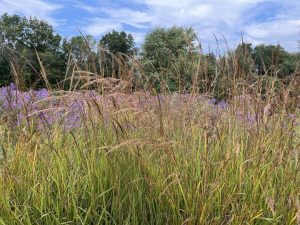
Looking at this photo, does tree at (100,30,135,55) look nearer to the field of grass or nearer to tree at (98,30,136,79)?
tree at (98,30,136,79)

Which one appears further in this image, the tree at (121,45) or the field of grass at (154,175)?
the tree at (121,45)

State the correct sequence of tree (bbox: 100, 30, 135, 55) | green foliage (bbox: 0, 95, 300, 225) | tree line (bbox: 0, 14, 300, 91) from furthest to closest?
1. tree (bbox: 100, 30, 135, 55)
2. tree line (bbox: 0, 14, 300, 91)
3. green foliage (bbox: 0, 95, 300, 225)

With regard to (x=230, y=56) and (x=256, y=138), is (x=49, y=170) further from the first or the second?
(x=230, y=56)

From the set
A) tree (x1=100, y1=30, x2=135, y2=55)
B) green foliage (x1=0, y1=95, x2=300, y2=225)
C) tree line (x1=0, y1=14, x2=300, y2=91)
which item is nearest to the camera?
green foliage (x1=0, y1=95, x2=300, y2=225)

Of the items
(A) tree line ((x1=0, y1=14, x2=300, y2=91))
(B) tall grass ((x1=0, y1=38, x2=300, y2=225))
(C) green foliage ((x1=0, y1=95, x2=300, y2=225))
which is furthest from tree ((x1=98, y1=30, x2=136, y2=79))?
(C) green foliage ((x1=0, y1=95, x2=300, y2=225))

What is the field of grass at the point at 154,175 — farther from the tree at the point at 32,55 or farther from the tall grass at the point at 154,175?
the tree at the point at 32,55

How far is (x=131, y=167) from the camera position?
293cm

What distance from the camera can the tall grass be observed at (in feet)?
Result: 8.87

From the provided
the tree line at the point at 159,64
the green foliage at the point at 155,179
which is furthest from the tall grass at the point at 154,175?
the tree line at the point at 159,64

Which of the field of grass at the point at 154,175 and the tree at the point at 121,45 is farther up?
the tree at the point at 121,45

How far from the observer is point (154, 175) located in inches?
109

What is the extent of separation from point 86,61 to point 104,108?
108 centimetres

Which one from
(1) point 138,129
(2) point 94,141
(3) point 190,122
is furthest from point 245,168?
(2) point 94,141

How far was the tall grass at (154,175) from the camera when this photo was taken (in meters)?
2.71
